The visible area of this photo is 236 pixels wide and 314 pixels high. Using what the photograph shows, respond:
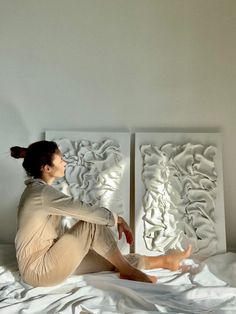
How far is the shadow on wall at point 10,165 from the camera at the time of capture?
2828mm

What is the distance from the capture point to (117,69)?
8.96ft

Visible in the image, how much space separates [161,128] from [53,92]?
72cm

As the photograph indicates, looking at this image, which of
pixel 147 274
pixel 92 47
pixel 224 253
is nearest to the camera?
pixel 147 274

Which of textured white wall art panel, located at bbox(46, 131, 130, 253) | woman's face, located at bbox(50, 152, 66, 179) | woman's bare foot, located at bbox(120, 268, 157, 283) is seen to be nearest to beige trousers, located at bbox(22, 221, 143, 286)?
woman's bare foot, located at bbox(120, 268, 157, 283)

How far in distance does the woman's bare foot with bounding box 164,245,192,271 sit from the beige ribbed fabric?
405 millimetres

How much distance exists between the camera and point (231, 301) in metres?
1.93

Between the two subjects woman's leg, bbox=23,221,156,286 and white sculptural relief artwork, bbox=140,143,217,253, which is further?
white sculptural relief artwork, bbox=140,143,217,253

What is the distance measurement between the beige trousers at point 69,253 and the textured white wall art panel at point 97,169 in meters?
0.44

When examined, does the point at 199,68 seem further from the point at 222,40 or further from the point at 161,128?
the point at 161,128

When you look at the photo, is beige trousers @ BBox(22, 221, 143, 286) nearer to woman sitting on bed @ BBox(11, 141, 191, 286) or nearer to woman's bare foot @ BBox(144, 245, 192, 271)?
woman sitting on bed @ BBox(11, 141, 191, 286)

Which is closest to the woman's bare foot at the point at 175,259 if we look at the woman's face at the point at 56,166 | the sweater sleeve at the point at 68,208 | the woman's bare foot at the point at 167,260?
the woman's bare foot at the point at 167,260

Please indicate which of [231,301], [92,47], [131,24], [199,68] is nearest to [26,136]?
[92,47]

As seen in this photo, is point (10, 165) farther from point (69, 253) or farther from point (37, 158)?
point (69, 253)

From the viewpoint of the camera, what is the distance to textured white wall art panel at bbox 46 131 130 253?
105 inches
